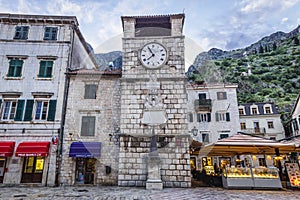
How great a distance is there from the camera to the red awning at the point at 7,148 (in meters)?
11.1

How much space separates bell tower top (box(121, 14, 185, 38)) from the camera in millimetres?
13219

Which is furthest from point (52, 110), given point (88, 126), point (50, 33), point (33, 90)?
point (50, 33)

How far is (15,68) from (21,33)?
110 inches

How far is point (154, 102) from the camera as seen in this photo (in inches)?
473

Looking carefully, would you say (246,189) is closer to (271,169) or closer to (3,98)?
(271,169)

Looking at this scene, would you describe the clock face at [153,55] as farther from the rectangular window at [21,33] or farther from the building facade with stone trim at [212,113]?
the building facade with stone trim at [212,113]

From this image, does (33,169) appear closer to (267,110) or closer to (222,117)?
(222,117)

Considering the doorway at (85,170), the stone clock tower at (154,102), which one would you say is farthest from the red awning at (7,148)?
the stone clock tower at (154,102)

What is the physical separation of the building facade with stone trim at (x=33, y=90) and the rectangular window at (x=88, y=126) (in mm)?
1436

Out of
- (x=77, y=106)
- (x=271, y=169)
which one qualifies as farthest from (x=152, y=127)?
(x=271, y=169)

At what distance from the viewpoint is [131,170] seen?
36.2 ft

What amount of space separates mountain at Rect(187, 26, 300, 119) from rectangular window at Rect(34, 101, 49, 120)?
33.9m

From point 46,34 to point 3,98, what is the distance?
536 centimetres

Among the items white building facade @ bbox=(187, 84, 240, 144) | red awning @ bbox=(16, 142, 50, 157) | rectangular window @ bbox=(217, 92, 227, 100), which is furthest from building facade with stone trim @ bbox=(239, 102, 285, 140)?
red awning @ bbox=(16, 142, 50, 157)
